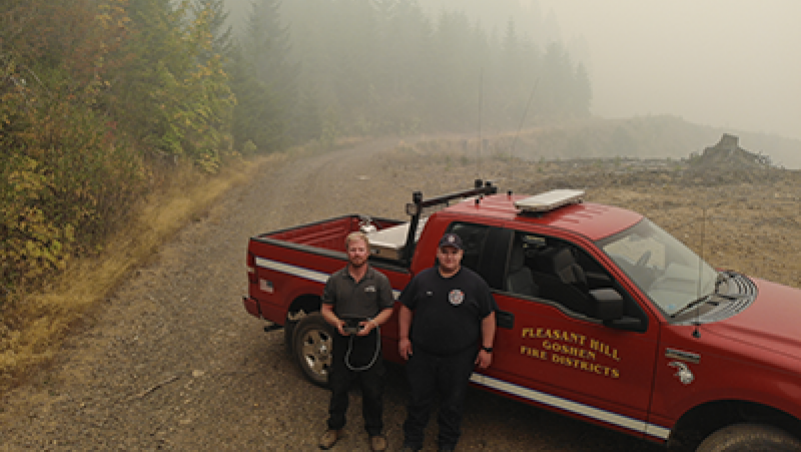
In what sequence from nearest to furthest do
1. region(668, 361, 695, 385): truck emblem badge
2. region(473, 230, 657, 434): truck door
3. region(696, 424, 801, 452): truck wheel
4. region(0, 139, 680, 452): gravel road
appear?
region(696, 424, 801, 452): truck wheel
region(668, 361, 695, 385): truck emblem badge
region(473, 230, 657, 434): truck door
region(0, 139, 680, 452): gravel road

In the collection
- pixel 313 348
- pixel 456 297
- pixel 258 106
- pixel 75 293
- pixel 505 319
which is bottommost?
pixel 75 293

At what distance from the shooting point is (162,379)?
529 centimetres

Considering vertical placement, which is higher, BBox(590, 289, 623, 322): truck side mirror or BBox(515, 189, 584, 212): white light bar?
BBox(515, 189, 584, 212): white light bar

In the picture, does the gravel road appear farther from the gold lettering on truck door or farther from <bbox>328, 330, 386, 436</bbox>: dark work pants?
the gold lettering on truck door

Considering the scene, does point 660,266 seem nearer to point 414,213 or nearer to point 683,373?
point 683,373

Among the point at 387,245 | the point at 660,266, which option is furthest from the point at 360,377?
the point at 660,266

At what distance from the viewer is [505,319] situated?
3.75 m

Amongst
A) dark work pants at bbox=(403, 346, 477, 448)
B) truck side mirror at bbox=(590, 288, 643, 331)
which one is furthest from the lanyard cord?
truck side mirror at bbox=(590, 288, 643, 331)

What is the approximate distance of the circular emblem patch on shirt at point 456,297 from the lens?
359cm

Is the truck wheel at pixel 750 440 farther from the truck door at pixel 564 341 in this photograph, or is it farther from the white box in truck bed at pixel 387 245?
the white box in truck bed at pixel 387 245

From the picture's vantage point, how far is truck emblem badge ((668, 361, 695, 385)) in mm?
3074

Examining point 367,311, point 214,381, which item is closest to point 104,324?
point 214,381

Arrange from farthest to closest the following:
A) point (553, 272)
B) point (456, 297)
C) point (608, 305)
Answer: point (553, 272) < point (456, 297) < point (608, 305)

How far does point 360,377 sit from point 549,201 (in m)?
2.16
